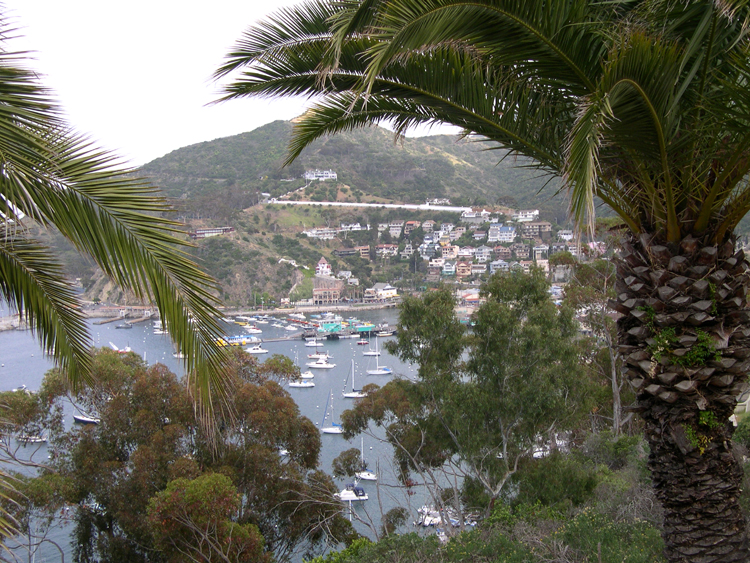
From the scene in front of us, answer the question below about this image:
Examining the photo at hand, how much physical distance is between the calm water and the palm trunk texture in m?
11.0

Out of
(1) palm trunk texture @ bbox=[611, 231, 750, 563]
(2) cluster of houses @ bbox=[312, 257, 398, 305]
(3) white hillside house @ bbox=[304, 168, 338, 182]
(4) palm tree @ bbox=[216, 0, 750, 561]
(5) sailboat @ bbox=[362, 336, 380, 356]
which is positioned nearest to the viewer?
(4) palm tree @ bbox=[216, 0, 750, 561]

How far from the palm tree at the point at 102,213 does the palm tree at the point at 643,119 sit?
2.52ft

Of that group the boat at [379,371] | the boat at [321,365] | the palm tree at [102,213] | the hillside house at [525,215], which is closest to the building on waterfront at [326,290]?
the boat at [321,365]

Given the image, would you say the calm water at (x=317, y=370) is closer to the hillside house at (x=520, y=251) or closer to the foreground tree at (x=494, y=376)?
the foreground tree at (x=494, y=376)

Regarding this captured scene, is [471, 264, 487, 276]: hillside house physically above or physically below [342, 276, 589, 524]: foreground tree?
below

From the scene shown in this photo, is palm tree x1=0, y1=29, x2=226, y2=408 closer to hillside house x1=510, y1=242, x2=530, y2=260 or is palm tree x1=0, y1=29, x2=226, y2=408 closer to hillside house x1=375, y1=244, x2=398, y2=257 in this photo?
hillside house x1=510, y1=242, x2=530, y2=260

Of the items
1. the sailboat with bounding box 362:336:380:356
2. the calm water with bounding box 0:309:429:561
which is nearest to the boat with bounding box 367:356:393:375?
the calm water with bounding box 0:309:429:561

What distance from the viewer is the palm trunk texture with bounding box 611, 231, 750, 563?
2.39 meters

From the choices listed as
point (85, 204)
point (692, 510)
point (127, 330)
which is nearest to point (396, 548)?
point (692, 510)

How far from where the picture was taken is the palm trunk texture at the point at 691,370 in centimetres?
239

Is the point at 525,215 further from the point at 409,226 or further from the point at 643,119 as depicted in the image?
the point at 643,119

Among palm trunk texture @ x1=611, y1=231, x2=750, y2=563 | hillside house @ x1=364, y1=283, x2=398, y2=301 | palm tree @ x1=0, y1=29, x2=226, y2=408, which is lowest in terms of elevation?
hillside house @ x1=364, y1=283, x2=398, y2=301

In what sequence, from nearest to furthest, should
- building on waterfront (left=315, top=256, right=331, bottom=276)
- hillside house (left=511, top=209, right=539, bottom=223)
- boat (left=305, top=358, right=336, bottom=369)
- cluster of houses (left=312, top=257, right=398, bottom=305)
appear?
boat (left=305, top=358, right=336, bottom=369), cluster of houses (left=312, top=257, right=398, bottom=305), building on waterfront (left=315, top=256, right=331, bottom=276), hillside house (left=511, top=209, right=539, bottom=223)

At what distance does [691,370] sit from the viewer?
2402 millimetres
